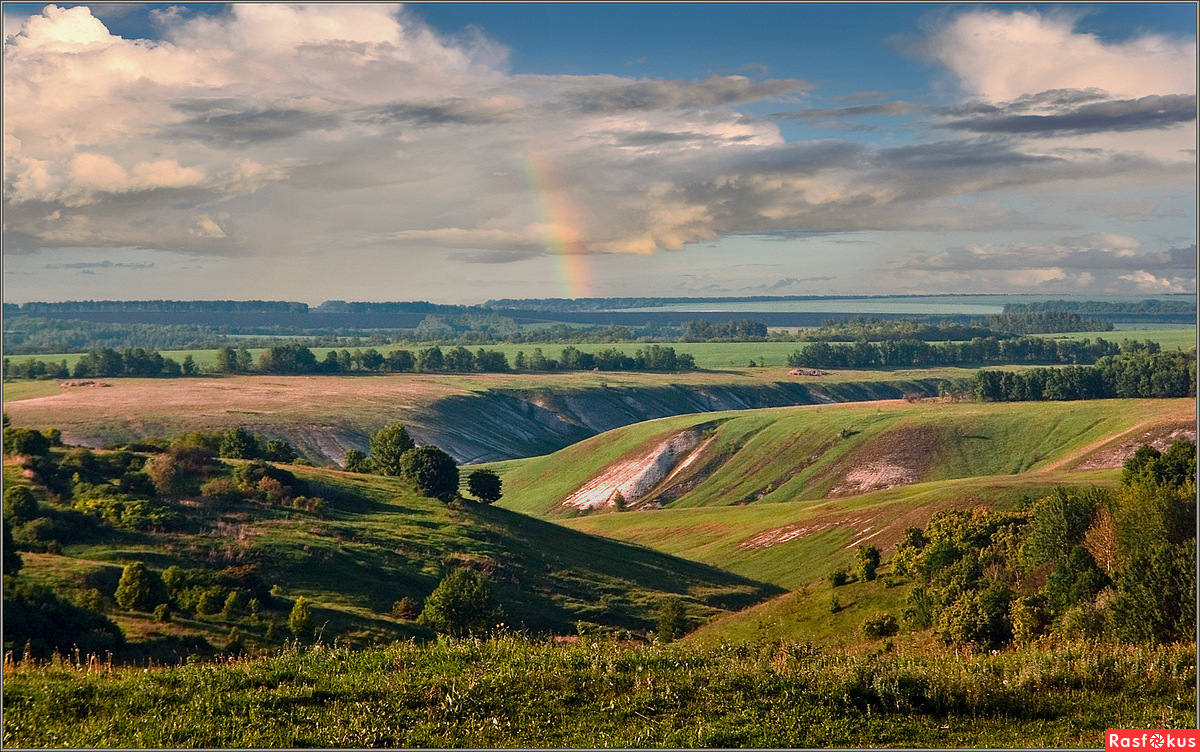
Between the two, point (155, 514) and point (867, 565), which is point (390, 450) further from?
point (867, 565)

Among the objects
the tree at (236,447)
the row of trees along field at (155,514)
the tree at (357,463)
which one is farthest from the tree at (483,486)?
the tree at (236,447)

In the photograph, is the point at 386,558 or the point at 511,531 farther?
the point at 511,531

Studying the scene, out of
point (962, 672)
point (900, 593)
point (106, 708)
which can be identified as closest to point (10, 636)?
point (106, 708)

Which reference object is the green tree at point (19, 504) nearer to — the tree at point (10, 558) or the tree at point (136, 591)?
the tree at point (10, 558)

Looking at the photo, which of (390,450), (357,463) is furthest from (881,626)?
(357,463)

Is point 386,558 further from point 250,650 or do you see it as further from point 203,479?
point 250,650

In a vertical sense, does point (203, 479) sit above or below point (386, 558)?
above
